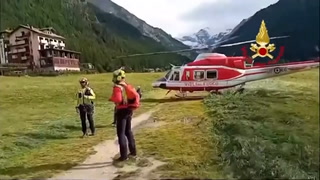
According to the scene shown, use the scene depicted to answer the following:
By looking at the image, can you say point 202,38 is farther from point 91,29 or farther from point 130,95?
point 91,29

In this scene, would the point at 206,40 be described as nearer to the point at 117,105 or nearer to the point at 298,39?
the point at 117,105

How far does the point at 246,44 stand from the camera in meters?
6.32

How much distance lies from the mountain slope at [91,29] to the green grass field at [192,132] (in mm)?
959

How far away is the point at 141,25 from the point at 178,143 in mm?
2877

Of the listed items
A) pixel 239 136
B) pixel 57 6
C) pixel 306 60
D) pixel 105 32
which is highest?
pixel 57 6

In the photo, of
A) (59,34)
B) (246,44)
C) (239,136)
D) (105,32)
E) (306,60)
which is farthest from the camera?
(59,34)

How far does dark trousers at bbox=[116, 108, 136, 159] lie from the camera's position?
7.12m

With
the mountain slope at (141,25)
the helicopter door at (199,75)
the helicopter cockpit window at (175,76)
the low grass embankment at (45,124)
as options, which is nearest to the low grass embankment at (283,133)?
the mountain slope at (141,25)

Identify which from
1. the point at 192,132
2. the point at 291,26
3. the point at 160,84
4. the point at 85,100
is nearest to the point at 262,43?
the point at 291,26

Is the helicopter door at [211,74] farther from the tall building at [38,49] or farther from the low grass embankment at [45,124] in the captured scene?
the tall building at [38,49]

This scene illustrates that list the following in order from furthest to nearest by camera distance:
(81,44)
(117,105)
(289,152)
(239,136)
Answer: (81,44), (117,105), (239,136), (289,152)

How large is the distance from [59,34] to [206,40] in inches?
371

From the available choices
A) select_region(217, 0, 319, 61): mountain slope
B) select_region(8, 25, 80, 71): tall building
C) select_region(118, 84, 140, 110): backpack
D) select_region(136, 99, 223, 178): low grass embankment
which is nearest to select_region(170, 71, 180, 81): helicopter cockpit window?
select_region(8, 25, 80, 71): tall building

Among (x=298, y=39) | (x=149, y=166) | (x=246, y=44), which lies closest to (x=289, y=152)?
(x=298, y=39)
